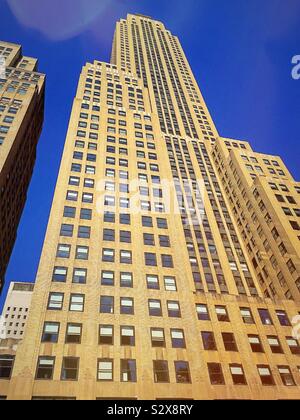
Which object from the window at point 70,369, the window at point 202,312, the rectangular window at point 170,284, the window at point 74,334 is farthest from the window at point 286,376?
the window at point 74,334

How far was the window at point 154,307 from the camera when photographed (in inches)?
1391

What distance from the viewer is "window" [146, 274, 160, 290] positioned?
38.0 m

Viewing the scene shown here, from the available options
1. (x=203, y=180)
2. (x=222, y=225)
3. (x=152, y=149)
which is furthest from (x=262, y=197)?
(x=152, y=149)

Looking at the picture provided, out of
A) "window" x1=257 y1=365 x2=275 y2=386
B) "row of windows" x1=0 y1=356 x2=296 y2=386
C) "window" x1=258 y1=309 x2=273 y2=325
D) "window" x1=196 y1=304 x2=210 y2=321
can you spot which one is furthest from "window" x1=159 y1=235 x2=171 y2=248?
"window" x1=257 y1=365 x2=275 y2=386

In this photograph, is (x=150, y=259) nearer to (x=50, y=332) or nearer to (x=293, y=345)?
(x=50, y=332)

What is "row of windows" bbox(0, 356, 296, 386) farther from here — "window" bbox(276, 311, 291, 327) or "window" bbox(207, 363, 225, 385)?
"window" bbox(276, 311, 291, 327)

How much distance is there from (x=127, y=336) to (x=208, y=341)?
33.8ft

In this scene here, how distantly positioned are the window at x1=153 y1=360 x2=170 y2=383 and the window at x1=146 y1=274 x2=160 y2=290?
342 inches

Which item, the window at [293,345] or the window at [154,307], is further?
the window at [293,345]

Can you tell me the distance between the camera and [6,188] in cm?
5556

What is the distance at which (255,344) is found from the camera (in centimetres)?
3931

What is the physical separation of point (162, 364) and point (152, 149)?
3861cm

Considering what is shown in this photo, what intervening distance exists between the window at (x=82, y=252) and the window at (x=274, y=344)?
24.0 meters

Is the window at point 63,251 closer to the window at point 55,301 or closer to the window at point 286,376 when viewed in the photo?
the window at point 55,301
